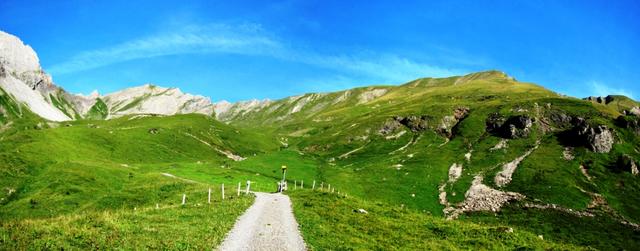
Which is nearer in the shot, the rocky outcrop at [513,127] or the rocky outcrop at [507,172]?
the rocky outcrop at [507,172]

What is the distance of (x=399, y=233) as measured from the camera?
123 ft

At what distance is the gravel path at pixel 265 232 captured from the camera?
29.6 metres

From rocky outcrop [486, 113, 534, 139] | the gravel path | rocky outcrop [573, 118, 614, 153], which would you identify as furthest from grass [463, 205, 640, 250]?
rocky outcrop [486, 113, 534, 139]

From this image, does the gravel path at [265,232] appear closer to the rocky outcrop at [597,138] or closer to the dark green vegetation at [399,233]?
the dark green vegetation at [399,233]

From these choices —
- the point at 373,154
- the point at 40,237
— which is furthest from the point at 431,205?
the point at 40,237

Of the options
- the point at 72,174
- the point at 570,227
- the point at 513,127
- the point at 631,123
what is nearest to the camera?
the point at 72,174

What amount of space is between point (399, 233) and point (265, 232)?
11351 mm

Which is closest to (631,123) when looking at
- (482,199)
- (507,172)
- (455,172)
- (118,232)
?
(507,172)

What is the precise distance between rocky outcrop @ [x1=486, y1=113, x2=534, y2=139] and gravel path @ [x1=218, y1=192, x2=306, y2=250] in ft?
505

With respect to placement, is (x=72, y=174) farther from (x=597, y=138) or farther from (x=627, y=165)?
(x=597, y=138)

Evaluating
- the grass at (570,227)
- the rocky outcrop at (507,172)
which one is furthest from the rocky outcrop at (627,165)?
the grass at (570,227)

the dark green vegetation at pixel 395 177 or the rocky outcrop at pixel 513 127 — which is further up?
the rocky outcrop at pixel 513 127

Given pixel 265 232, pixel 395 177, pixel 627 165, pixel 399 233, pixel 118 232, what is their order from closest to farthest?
pixel 118 232, pixel 265 232, pixel 399 233, pixel 395 177, pixel 627 165

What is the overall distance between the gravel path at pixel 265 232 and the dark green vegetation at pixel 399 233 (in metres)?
1.10
